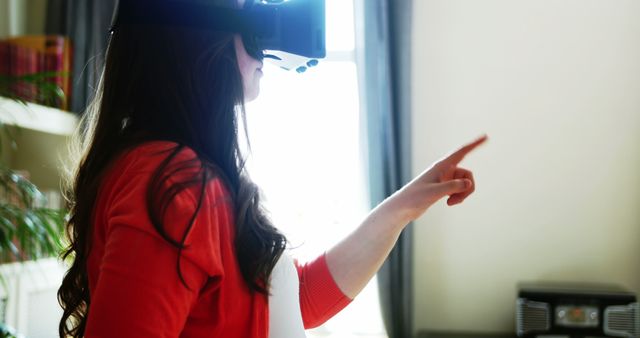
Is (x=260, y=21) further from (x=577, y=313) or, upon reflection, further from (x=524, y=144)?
(x=524, y=144)

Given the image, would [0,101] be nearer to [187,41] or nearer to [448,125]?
[187,41]

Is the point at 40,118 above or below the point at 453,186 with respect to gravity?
above

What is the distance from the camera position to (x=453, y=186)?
939mm

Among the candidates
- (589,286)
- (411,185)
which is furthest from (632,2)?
(411,185)

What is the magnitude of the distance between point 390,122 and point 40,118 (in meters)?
1.49

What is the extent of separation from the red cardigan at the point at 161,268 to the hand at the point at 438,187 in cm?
36

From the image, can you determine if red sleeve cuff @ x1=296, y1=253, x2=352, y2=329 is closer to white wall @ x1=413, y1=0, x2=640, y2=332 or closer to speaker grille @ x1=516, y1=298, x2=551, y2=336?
speaker grille @ x1=516, y1=298, x2=551, y2=336

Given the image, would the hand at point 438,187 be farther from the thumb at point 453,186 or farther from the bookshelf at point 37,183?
the bookshelf at point 37,183

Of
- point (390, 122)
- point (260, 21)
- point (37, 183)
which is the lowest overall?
point (37, 183)

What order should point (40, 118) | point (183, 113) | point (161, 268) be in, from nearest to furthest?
point (161, 268) < point (183, 113) < point (40, 118)

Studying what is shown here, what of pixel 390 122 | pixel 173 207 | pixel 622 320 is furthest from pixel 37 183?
pixel 622 320

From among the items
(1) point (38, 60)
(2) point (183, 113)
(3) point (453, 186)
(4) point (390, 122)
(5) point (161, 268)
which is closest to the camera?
(5) point (161, 268)

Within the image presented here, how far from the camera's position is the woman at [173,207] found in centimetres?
58

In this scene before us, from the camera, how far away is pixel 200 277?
623 mm
